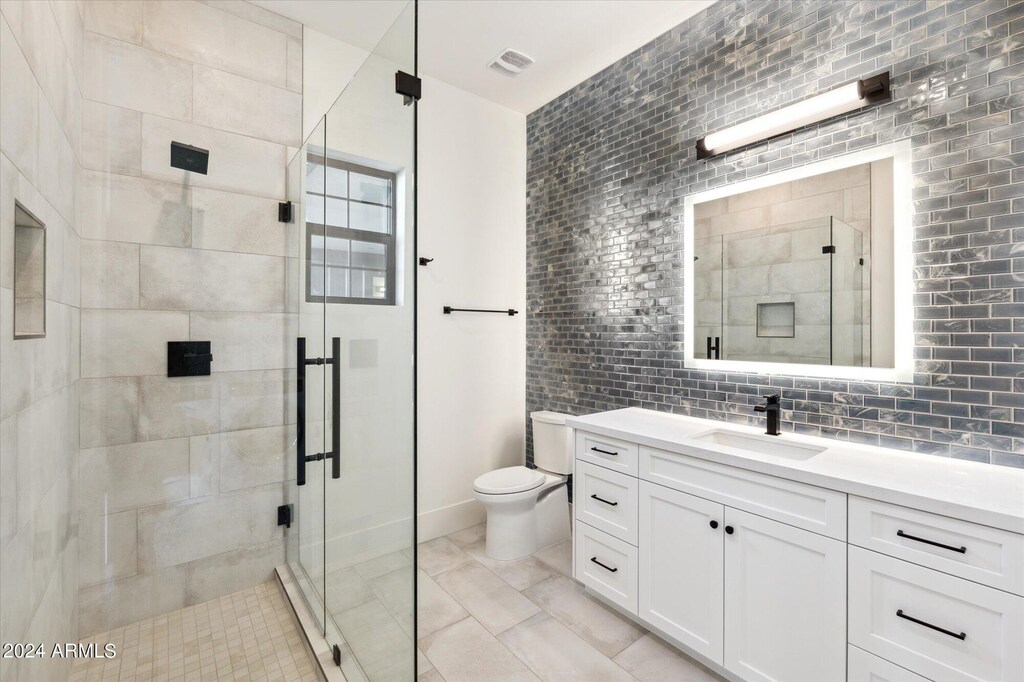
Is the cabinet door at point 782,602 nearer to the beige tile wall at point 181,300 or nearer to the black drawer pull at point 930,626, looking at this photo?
the black drawer pull at point 930,626

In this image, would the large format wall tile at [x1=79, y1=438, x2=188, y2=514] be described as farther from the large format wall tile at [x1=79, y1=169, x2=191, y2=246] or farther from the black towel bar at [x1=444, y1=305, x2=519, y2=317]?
the black towel bar at [x1=444, y1=305, x2=519, y2=317]

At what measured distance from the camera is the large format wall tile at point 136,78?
1819 mm

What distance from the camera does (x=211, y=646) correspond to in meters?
1.77

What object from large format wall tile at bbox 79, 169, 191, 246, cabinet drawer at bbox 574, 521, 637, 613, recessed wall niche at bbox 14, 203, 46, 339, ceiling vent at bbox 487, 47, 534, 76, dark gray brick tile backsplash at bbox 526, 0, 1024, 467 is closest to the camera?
recessed wall niche at bbox 14, 203, 46, 339

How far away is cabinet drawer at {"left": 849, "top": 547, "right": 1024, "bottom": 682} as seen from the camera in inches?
41.6

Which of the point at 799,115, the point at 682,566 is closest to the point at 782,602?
the point at 682,566

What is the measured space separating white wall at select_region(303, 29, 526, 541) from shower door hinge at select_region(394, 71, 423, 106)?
1.59 meters

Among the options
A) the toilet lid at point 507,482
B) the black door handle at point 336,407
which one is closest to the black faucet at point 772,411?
the toilet lid at point 507,482

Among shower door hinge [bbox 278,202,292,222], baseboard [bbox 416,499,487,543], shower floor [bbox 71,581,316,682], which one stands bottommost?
shower floor [bbox 71,581,316,682]

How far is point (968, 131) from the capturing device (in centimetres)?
149

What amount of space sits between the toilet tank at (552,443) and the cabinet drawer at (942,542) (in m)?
1.65

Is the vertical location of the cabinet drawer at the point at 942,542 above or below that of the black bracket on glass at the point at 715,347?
below

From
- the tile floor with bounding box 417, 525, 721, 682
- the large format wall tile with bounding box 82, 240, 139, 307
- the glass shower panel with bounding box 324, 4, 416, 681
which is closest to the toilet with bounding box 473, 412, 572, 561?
the tile floor with bounding box 417, 525, 721, 682

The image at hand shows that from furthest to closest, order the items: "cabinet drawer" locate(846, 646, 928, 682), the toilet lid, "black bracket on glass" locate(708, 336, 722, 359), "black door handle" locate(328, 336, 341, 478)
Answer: the toilet lid → "black bracket on glass" locate(708, 336, 722, 359) → "black door handle" locate(328, 336, 341, 478) → "cabinet drawer" locate(846, 646, 928, 682)
